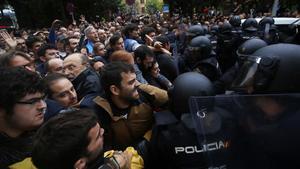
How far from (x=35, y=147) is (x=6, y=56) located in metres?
2.48

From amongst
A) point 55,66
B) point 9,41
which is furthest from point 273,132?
point 9,41

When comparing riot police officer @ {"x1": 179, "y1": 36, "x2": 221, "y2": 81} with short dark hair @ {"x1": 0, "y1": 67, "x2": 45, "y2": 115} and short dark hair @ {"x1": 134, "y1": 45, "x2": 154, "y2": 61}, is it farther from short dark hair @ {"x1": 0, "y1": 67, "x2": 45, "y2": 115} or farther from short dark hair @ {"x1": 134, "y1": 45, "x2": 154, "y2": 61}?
short dark hair @ {"x1": 0, "y1": 67, "x2": 45, "y2": 115}

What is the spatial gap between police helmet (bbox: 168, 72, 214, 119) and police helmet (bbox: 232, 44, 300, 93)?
600 millimetres

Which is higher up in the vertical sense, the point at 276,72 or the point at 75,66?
the point at 276,72

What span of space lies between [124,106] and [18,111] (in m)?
0.80

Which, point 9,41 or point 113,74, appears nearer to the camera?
point 113,74

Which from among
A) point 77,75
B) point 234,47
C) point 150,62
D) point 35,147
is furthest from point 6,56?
point 234,47

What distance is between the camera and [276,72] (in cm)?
163

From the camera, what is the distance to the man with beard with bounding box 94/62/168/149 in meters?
2.52

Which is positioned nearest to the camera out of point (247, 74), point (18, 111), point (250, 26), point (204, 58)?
point (247, 74)

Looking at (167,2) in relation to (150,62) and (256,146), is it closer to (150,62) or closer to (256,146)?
(150,62)

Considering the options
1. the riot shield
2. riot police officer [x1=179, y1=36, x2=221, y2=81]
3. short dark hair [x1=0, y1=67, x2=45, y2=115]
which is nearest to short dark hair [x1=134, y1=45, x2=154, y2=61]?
riot police officer [x1=179, y1=36, x2=221, y2=81]

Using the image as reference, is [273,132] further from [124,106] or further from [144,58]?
[144,58]

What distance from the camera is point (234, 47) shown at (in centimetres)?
573
